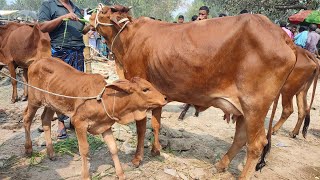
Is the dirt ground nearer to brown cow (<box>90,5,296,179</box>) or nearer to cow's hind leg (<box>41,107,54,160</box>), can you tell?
cow's hind leg (<box>41,107,54,160</box>)

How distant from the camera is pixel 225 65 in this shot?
3.59m

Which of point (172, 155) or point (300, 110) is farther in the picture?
point (300, 110)

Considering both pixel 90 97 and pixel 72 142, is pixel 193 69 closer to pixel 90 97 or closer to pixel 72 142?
pixel 90 97

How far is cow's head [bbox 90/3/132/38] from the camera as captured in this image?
4488mm

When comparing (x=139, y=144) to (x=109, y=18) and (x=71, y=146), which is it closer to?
(x=71, y=146)

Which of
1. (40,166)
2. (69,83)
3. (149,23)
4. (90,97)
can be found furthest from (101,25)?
(40,166)

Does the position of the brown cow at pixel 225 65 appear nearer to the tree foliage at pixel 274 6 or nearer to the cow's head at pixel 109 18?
the cow's head at pixel 109 18

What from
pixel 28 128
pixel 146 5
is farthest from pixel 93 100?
pixel 146 5

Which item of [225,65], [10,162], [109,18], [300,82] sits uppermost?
[109,18]

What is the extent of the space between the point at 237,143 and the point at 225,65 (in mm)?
1318

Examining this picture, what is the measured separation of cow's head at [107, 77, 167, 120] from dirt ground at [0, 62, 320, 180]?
109 cm

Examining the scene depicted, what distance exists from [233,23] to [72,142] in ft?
9.68

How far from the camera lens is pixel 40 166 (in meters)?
4.18

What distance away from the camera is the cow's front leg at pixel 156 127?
445 cm
